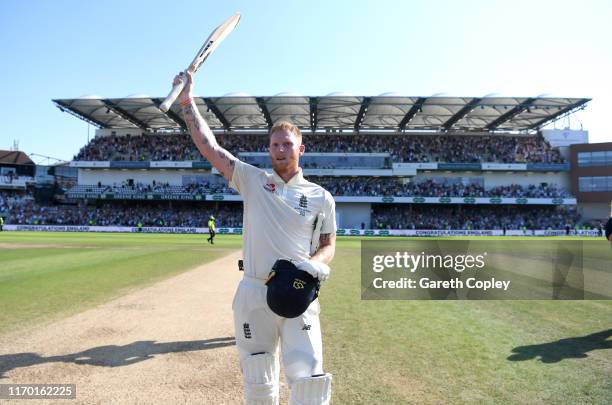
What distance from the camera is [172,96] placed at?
328 cm

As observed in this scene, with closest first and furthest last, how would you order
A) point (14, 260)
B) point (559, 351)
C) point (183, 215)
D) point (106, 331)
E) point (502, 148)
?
point (559, 351), point (106, 331), point (14, 260), point (183, 215), point (502, 148)

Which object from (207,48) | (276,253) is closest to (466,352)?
(276,253)

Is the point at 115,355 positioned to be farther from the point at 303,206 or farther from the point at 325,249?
the point at 303,206

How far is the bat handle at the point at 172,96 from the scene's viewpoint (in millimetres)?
3186

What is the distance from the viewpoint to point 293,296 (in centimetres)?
274

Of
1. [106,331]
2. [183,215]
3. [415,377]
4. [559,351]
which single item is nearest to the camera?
[415,377]

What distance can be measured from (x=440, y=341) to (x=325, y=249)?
12.4ft

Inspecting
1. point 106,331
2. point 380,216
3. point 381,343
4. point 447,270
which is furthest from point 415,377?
point 380,216

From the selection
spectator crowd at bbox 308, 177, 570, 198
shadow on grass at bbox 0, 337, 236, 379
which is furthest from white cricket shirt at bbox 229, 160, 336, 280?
spectator crowd at bbox 308, 177, 570, 198

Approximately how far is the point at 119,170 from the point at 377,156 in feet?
124

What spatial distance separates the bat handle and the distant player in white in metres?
0.05

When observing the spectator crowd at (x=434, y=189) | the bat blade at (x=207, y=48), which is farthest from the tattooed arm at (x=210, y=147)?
the spectator crowd at (x=434, y=189)

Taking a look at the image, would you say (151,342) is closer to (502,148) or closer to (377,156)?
(377,156)

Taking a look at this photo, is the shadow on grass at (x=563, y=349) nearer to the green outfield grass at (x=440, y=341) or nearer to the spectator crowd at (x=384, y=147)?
the green outfield grass at (x=440, y=341)
